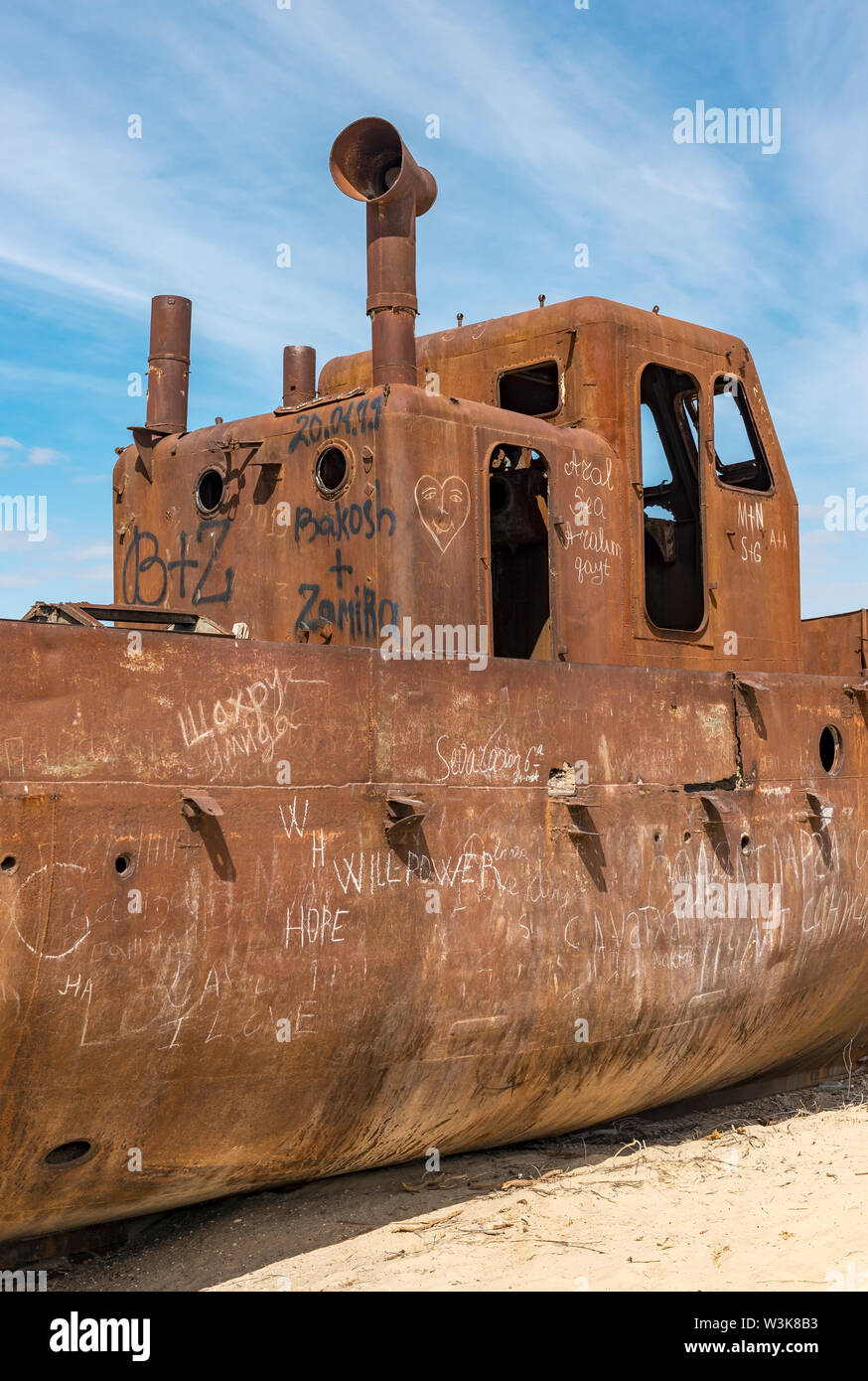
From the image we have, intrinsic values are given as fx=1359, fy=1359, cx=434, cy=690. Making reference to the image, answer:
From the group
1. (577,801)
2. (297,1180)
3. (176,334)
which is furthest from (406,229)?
→ (297,1180)

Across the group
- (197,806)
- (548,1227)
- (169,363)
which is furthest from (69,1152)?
(169,363)

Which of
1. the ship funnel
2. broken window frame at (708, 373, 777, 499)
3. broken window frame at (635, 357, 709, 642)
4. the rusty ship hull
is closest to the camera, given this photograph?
the rusty ship hull

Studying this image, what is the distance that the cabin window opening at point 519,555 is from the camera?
6570mm

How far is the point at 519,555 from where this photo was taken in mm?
6969

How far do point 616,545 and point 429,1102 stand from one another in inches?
105

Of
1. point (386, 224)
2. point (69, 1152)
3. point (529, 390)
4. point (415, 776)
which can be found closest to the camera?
point (69, 1152)

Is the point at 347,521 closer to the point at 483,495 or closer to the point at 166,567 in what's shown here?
the point at 483,495

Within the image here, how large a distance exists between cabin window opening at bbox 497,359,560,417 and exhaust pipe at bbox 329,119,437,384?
1.29 meters

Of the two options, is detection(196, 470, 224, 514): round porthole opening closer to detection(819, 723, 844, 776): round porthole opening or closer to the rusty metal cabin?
the rusty metal cabin

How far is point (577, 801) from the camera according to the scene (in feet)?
17.7

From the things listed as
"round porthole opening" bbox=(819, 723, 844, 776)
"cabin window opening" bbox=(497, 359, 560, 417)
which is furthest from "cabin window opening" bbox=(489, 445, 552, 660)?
"round porthole opening" bbox=(819, 723, 844, 776)

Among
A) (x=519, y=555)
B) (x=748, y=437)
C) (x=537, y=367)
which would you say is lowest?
(x=519, y=555)

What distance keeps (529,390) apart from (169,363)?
6.24 feet

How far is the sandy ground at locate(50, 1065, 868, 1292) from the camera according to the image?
4.55 meters
